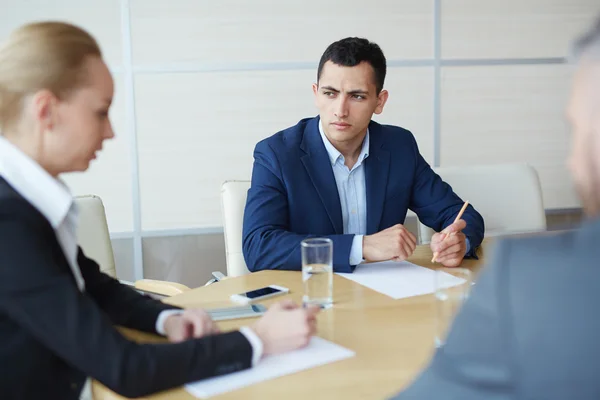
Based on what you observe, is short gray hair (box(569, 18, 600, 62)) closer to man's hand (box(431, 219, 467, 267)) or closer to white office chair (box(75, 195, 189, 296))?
man's hand (box(431, 219, 467, 267))

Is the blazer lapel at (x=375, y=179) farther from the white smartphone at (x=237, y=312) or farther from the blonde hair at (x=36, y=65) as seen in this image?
the blonde hair at (x=36, y=65)

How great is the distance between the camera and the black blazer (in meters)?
1.06

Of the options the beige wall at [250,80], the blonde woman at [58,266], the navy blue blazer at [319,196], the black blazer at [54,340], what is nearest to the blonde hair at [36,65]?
the blonde woman at [58,266]

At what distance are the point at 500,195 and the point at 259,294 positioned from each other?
1.35 meters

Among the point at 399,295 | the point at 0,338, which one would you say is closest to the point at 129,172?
the point at 399,295

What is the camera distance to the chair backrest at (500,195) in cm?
260

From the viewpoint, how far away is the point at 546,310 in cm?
60

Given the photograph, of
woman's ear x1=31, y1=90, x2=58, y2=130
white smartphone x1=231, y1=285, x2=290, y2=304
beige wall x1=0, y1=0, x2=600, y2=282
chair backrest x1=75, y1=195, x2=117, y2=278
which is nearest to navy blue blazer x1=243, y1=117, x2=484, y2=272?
white smartphone x1=231, y1=285, x2=290, y2=304

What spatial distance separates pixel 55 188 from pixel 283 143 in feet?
4.10

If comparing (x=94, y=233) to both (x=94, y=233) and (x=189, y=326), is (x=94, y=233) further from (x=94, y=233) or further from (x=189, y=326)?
(x=189, y=326)

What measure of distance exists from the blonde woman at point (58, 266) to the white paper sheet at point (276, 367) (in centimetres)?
2

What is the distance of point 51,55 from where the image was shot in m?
1.15

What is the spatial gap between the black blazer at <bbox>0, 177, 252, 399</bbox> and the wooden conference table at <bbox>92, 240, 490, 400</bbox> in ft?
0.21

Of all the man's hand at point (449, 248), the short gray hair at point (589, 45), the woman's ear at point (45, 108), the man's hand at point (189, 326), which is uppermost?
the short gray hair at point (589, 45)
